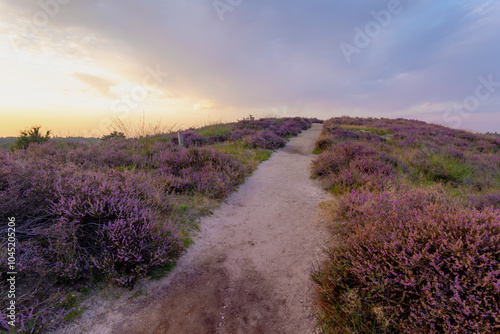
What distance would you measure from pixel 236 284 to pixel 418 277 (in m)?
2.30

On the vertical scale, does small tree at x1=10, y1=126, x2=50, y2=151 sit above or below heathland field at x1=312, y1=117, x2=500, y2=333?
above

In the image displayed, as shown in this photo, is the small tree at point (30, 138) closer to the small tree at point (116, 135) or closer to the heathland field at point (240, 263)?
the small tree at point (116, 135)

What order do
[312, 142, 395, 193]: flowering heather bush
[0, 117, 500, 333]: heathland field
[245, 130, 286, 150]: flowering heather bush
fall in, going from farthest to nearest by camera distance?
[245, 130, 286, 150]: flowering heather bush
[312, 142, 395, 193]: flowering heather bush
[0, 117, 500, 333]: heathland field

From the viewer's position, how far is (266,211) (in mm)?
5809

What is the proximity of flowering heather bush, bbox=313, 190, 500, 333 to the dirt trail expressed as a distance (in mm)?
565

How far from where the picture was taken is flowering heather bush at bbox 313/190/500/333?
1875 mm

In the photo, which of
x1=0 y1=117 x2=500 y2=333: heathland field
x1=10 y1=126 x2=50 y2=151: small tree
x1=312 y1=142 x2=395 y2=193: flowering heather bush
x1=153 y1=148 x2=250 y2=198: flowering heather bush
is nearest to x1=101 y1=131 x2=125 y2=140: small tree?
x1=10 y1=126 x2=50 y2=151: small tree

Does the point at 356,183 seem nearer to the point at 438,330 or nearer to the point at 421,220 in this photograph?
the point at 421,220

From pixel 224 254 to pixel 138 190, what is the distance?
2.29 m

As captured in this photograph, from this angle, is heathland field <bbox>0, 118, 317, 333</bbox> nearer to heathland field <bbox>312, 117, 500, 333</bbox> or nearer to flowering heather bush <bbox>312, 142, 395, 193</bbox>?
heathland field <bbox>312, 117, 500, 333</bbox>

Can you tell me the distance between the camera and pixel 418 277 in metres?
2.20

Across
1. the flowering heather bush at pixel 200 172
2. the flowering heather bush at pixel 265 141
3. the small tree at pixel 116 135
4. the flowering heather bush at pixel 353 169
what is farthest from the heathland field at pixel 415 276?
the small tree at pixel 116 135

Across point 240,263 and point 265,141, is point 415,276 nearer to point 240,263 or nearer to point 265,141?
point 240,263

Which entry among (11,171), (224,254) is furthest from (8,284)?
(224,254)
